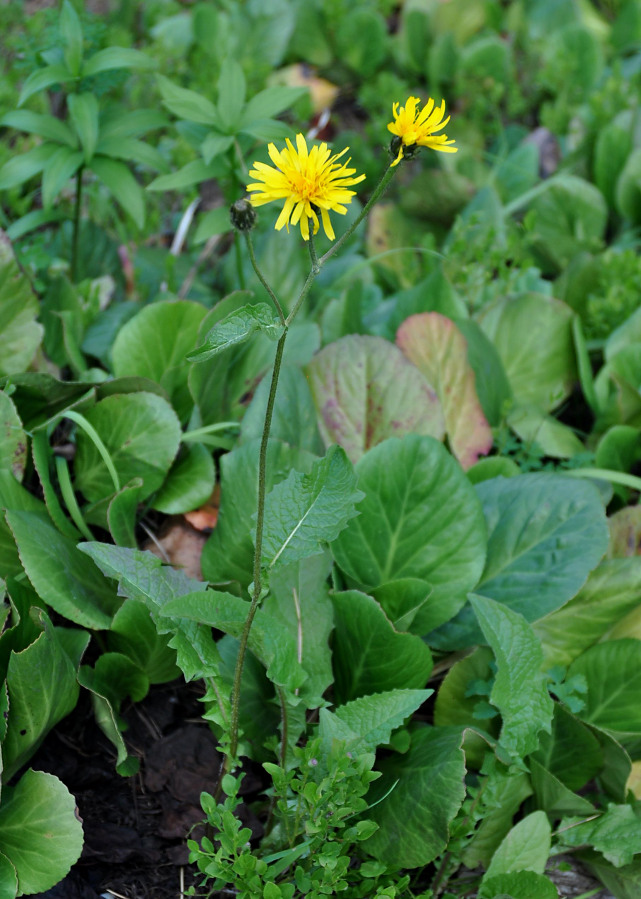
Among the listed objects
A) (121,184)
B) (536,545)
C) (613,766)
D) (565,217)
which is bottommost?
(613,766)

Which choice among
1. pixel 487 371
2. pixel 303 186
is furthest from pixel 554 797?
pixel 303 186

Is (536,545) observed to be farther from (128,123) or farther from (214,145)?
(128,123)

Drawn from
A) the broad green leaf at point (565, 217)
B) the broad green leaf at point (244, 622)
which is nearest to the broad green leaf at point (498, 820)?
the broad green leaf at point (244, 622)

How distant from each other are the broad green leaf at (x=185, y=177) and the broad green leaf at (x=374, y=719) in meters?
1.21

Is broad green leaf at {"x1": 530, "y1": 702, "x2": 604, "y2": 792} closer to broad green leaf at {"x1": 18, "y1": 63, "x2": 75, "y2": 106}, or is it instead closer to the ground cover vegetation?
the ground cover vegetation

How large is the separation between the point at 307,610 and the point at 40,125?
1.26m

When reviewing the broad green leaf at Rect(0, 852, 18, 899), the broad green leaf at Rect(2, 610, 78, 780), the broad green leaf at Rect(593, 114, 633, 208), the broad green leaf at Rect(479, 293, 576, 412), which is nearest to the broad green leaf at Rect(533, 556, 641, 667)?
the broad green leaf at Rect(479, 293, 576, 412)

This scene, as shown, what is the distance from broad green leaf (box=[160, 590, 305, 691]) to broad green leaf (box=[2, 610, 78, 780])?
26 cm

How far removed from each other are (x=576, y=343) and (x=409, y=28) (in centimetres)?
195

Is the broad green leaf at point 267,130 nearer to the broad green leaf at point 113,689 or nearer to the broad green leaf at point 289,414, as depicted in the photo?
the broad green leaf at point 289,414

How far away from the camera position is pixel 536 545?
1629 mm

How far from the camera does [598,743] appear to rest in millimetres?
1479

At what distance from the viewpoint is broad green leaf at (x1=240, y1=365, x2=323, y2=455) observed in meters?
1.65

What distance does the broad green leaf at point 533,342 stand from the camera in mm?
2166
